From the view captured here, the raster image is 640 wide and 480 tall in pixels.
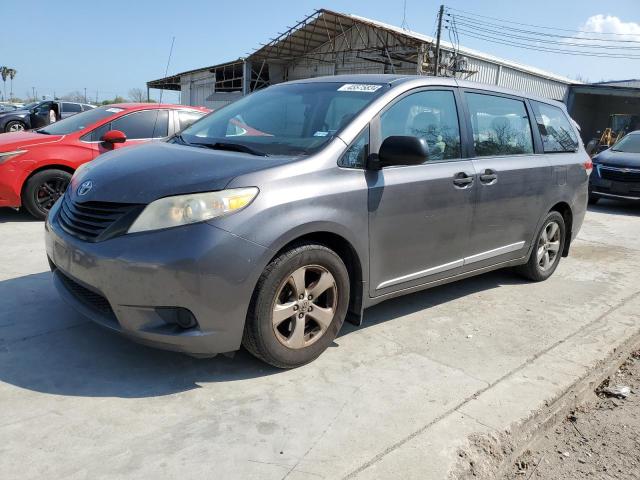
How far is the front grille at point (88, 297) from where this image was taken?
112 inches

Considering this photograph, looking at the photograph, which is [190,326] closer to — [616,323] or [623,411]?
[623,411]

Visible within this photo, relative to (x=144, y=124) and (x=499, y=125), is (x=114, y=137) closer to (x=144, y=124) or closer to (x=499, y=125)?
(x=144, y=124)

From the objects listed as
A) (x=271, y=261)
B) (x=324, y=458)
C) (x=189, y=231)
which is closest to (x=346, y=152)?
(x=271, y=261)

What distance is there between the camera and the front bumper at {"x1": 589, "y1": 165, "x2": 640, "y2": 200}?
10.2m

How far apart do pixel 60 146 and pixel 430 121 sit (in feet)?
15.7

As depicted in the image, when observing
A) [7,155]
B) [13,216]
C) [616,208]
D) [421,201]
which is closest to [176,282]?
[421,201]

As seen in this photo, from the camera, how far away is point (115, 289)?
105 inches

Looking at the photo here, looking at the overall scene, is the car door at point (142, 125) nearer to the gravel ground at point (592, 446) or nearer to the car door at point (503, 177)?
the car door at point (503, 177)

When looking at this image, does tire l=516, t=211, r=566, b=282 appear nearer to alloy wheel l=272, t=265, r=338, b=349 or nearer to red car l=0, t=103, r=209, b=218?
alloy wheel l=272, t=265, r=338, b=349

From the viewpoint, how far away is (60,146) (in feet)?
21.4

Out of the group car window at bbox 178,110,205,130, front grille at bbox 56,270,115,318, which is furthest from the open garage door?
front grille at bbox 56,270,115,318

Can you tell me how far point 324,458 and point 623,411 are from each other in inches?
76.4

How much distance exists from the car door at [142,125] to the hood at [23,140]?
0.66 m

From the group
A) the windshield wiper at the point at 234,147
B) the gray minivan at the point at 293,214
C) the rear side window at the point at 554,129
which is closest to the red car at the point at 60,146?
the gray minivan at the point at 293,214
